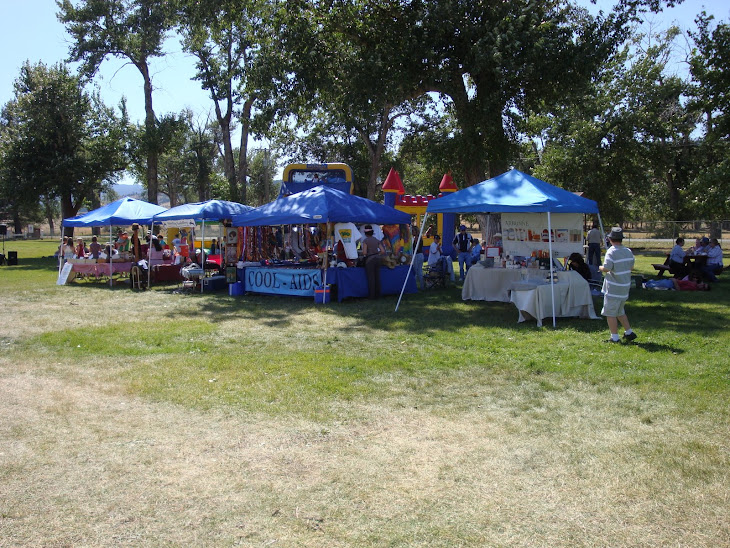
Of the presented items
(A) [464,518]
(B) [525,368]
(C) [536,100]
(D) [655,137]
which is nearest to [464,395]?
(B) [525,368]

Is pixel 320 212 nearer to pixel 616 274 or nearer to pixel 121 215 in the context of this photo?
pixel 616 274

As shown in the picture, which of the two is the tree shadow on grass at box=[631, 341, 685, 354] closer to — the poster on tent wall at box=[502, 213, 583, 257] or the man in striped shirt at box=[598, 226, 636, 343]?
the man in striped shirt at box=[598, 226, 636, 343]

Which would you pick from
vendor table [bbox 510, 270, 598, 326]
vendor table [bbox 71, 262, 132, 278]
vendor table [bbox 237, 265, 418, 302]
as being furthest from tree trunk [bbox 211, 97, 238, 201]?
vendor table [bbox 510, 270, 598, 326]

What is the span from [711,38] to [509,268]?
48.5 ft

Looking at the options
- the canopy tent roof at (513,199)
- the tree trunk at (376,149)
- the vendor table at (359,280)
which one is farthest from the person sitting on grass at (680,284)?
the tree trunk at (376,149)

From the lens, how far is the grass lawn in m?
3.66

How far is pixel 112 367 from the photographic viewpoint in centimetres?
761

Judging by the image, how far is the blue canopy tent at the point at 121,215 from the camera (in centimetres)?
1767

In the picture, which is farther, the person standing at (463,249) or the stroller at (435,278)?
the person standing at (463,249)

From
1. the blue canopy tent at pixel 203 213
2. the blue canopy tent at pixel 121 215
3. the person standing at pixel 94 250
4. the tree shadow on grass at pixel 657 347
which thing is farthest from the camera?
the person standing at pixel 94 250

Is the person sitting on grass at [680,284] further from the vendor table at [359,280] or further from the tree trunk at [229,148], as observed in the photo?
the tree trunk at [229,148]

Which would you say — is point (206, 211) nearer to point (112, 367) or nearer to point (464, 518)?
point (112, 367)

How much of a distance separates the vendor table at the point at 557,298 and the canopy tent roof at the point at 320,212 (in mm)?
4389

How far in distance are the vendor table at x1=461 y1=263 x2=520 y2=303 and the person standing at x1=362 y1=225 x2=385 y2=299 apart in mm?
2051
